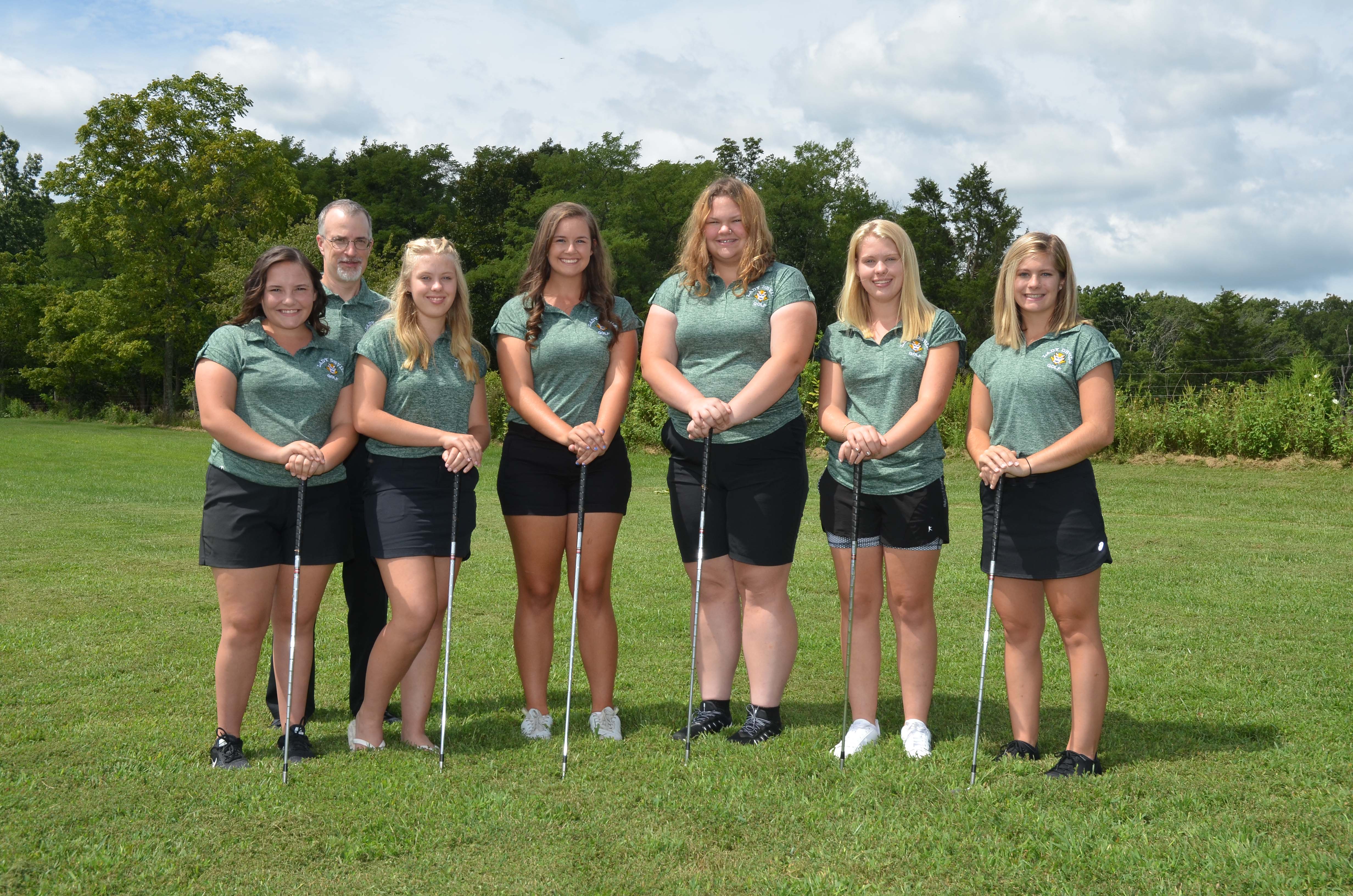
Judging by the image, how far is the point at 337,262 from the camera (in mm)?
4527

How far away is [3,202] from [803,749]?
6460 cm

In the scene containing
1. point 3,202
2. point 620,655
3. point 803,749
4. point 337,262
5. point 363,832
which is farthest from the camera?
point 3,202

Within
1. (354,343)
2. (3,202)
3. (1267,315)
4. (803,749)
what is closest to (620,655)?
(803,749)

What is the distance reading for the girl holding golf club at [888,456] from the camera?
4184 mm

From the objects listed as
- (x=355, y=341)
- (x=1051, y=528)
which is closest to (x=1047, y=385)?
(x=1051, y=528)

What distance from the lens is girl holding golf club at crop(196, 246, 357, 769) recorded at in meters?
4.03

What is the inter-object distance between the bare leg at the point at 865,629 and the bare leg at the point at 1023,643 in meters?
0.45

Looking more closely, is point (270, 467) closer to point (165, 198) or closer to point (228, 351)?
point (228, 351)

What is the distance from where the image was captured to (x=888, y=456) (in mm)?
4191

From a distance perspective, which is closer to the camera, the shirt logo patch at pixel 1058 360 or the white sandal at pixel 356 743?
the shirt logo patch at pixel 1058 360

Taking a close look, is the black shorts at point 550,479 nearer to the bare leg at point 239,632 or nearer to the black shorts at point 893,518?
the black shorts at point 893,518

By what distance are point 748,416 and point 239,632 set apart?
2.03 meters

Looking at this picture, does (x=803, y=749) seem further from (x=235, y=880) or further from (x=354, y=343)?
(x=354, y=343)

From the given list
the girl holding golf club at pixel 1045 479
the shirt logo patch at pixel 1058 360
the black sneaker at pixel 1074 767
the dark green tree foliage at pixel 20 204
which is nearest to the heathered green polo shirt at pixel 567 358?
the girl holding golf club at pixel 1045 479
